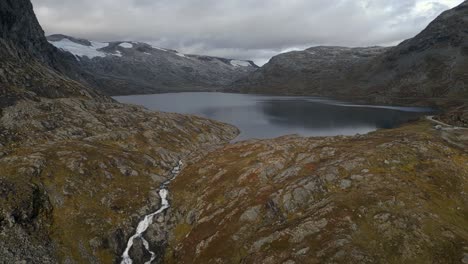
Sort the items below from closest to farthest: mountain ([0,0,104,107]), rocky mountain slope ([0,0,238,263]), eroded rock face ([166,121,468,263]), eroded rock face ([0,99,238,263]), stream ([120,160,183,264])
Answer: eroded rock face ([166,121,468,263]) < eroded rock face ([0,99,238,263]) < rocky mountain slope ([0,0,238,263]) < stream ([120,160,183,264]) < mountain ([0,0,104,107])

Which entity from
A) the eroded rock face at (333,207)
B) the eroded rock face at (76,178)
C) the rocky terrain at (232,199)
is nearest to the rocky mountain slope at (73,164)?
the eroded rock face at (76,178)

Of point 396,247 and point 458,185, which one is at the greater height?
point 458,185

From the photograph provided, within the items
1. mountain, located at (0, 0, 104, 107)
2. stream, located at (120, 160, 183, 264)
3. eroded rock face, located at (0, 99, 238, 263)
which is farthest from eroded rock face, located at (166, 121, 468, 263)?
mountain, located at (0, 0, 104, 107)

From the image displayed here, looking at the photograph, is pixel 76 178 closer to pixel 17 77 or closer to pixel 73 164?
pixel 73 164

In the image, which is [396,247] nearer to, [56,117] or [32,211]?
[32,211]

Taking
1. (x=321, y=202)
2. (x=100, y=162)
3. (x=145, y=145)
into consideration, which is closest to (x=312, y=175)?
(x=321, y=202)

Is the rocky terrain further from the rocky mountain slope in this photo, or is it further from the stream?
the stream

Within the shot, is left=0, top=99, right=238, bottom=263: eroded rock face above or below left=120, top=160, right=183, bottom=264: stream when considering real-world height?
above

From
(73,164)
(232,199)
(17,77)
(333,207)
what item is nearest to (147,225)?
(232,199)
